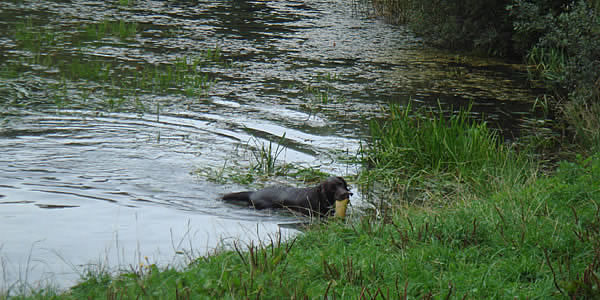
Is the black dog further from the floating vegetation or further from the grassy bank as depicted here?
the floating vegetation

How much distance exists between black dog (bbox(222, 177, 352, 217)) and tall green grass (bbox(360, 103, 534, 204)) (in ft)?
3.02

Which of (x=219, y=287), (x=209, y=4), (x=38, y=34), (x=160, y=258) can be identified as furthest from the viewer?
(x=209, y=4)

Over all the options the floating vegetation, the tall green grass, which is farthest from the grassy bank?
the floating vegetation

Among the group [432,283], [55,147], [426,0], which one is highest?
[426,0]

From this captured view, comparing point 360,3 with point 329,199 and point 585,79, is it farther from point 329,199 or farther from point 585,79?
point 329,199

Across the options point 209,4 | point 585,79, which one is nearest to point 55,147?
point 585,79

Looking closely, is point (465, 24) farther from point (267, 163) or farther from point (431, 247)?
point (431, 247)

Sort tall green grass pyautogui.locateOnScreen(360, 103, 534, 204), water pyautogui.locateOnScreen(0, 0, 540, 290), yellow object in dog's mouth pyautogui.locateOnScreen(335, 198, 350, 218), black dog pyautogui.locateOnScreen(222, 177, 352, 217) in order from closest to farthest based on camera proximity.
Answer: water pyautogui.locateOnScreen(0, 0, 540, 290)
yellow object in dog's mouth pyautogui.locateOnScreen(335, 198, 350, 218)
black dog pyautogui.locateOnScreen(222, 177, 352, 217)
tall green grass pyautogui.locateOnScreen(360, 103, 534, 204)

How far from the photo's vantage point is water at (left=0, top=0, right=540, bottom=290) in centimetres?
593

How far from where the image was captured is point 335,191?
658 centimetres

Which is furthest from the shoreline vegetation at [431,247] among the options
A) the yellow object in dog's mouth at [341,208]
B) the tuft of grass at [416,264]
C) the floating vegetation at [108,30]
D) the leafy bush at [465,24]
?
the floating vegetation at [108,30]

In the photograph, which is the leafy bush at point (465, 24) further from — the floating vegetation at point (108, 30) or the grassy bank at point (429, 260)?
the grassy bank at point (429, 260)

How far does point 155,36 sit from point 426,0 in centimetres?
773

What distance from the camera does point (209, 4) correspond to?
78.5 ft
